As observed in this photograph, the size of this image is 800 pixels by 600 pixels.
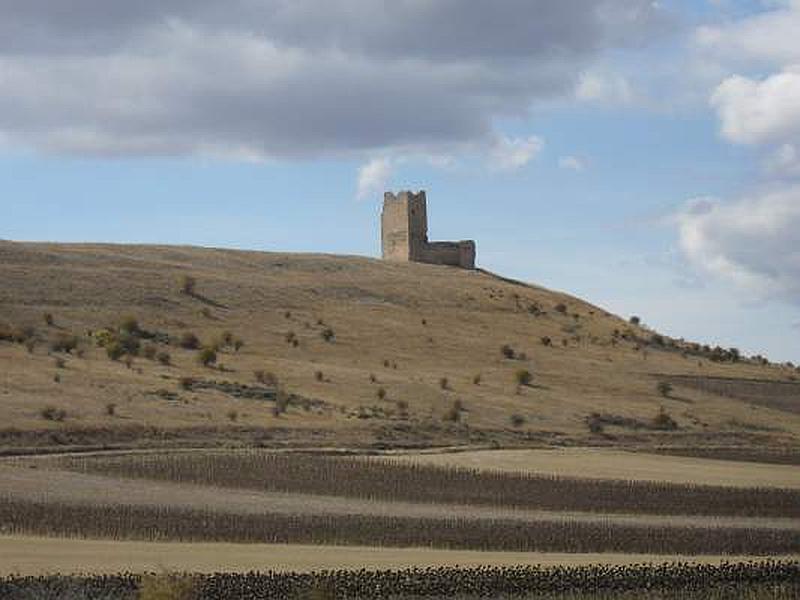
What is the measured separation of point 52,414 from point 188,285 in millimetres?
32772

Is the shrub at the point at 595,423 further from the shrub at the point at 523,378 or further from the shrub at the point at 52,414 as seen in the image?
the shrub at the point at 52,414

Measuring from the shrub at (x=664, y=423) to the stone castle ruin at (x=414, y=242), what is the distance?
38.3 m

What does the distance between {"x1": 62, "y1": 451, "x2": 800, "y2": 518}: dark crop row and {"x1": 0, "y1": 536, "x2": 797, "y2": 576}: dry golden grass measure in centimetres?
848

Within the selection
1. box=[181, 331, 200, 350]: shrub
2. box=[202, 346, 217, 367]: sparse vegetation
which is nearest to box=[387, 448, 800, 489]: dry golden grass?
box=[202, 346, 217, 367]: sparse vegetation

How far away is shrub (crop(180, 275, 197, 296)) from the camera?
277ft

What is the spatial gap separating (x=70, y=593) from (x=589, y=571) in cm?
1037

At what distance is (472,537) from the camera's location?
35.9m

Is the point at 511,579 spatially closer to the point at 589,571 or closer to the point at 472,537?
the point at 589,571

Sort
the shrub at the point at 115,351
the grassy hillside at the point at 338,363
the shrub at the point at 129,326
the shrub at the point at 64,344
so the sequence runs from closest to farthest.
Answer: the grassy hillside at the point at 338,363 < the shrub at the point at 115,351 < the shrub at the point at 64,344 < the shrub at the point at 129,326

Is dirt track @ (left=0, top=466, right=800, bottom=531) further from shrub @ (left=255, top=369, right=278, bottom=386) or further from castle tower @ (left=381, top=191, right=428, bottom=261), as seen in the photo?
castle tower @ (left=381, top=191, right=428, bottom=261)

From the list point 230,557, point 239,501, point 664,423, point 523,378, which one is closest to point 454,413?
point 664,423

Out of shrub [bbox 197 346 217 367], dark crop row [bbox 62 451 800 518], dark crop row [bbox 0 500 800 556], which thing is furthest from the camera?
shrub [bbox 197 346 217 367]

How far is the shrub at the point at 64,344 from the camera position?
2650 inches

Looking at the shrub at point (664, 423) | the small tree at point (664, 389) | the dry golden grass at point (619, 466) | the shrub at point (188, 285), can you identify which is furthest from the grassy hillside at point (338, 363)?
the dry golden grass at point (619, 466)
